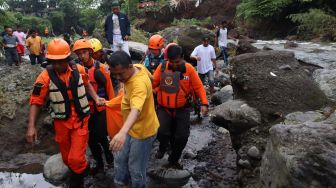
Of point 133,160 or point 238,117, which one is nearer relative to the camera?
point 133,160

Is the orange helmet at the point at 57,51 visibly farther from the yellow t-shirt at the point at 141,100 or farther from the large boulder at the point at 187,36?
the large boulder at the point at 187,36

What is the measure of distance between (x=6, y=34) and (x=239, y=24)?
1445 centimetres

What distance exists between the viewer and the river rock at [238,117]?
5492 millimetres

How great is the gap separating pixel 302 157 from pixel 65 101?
2699mm

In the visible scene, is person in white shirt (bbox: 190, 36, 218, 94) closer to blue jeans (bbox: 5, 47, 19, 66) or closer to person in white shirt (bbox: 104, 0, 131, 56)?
person in white shirt (bbox: 104, 0, 131, 56)

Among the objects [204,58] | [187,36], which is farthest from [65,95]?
[187,36]

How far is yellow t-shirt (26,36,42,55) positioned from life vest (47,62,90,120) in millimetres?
10154

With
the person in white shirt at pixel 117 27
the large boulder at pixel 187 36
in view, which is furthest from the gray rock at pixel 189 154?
the large boulder at pixel 187 36

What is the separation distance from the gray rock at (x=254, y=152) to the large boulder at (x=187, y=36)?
32.7 feet

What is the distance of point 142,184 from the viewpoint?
420 cm

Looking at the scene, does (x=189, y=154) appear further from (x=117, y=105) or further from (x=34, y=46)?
(x=34, y=46)

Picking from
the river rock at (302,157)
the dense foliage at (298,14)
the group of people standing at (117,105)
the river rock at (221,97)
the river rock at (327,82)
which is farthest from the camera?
the dense foliage at (298,14)

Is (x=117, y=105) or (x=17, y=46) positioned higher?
(x=117, y=105)

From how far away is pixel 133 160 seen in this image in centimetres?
402
